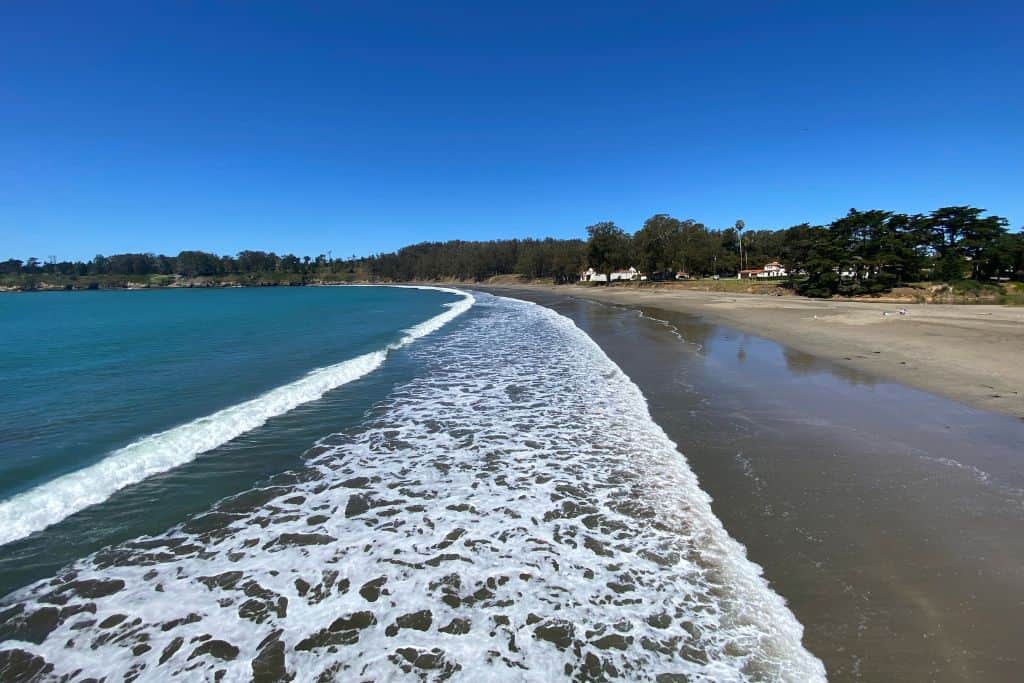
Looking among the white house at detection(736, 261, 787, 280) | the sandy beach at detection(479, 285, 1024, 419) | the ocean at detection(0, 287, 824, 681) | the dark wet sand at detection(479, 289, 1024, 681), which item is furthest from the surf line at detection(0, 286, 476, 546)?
the white house at detection(736, 261, 787, 280)

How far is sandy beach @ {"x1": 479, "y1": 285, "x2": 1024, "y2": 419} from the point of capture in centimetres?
1054

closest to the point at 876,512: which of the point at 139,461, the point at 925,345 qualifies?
the point at 139,461

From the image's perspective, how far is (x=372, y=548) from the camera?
5.00 m

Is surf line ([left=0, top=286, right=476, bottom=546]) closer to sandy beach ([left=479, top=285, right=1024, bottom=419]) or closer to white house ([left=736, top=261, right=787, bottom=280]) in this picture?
sandy beach ([left=479, top=285, right=1024, bottom=419])

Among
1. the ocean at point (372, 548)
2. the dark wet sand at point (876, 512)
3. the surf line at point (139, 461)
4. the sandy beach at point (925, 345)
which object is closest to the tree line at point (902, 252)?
the sandy beach at point (925, 345)

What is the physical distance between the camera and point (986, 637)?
334cm

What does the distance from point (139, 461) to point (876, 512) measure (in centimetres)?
1039

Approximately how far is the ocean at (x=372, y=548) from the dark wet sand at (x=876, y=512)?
0.40m

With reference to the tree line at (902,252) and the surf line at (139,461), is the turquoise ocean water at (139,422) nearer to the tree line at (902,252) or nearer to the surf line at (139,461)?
the surf line at (139,461)

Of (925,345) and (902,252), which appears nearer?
(925,345)

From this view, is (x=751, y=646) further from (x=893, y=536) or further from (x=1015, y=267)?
(x=1015, y=267)

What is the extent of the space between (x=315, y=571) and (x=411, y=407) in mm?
6242

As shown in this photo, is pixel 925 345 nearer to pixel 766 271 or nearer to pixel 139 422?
pixel 139 422

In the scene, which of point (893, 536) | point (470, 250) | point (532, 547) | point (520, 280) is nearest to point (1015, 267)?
point (893, 536)
